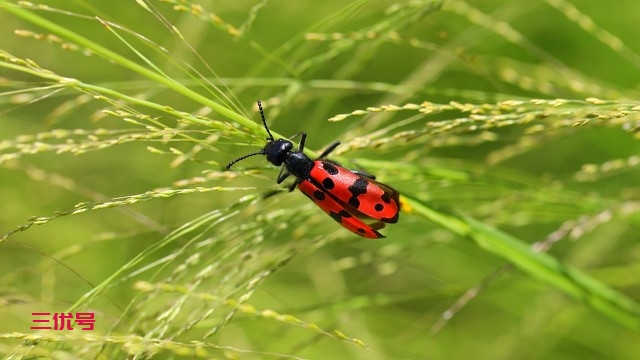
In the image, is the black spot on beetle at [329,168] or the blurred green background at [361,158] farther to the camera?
the blurred green background at [361,158]

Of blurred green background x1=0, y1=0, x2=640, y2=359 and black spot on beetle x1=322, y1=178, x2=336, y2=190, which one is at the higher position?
blurred green background x1=0, y1=0, x2=640, y2=359

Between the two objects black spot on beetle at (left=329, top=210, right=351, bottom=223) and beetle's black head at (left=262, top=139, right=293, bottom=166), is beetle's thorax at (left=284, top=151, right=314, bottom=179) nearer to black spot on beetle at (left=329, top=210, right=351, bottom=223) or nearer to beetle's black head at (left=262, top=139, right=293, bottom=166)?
beetle's black head at (left=262, top=139, right=293, bottom=166)

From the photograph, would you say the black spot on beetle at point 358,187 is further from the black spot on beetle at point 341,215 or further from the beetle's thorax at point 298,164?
the beetle's thorax at point 298,164

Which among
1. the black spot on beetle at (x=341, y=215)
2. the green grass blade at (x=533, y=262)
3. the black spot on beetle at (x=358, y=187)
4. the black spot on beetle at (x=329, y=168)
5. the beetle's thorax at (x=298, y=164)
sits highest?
the beetle's thorax at (x=298, y=164)

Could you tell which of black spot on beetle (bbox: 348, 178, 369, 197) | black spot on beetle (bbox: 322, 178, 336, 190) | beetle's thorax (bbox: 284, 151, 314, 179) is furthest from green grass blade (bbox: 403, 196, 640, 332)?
beetle's thorax (bbox: 284, 151, 314, 179)

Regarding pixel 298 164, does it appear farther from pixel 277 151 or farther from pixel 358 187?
pixel 358 187

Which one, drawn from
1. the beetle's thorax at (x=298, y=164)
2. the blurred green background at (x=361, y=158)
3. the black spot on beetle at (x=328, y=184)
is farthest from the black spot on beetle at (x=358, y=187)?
the blurred green background at (x=361, y=158)

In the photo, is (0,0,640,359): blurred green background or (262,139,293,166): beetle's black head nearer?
(262,139,293,166): beetle's black head

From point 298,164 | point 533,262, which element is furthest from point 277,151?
point 533,262

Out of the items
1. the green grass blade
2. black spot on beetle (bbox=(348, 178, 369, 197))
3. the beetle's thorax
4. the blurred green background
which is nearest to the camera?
the green grass blade

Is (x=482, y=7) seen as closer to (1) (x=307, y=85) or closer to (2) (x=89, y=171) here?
(1) (x=307, y=85)

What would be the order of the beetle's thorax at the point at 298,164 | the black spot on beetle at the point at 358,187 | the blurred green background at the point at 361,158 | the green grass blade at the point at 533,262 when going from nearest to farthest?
1. the green grass blade at the point at 533,262
2. the black spot on beetle at the point at 358,187
3. the beetle's thorax at the point at 298,164
4. the blurred green background at the point at 361,158
